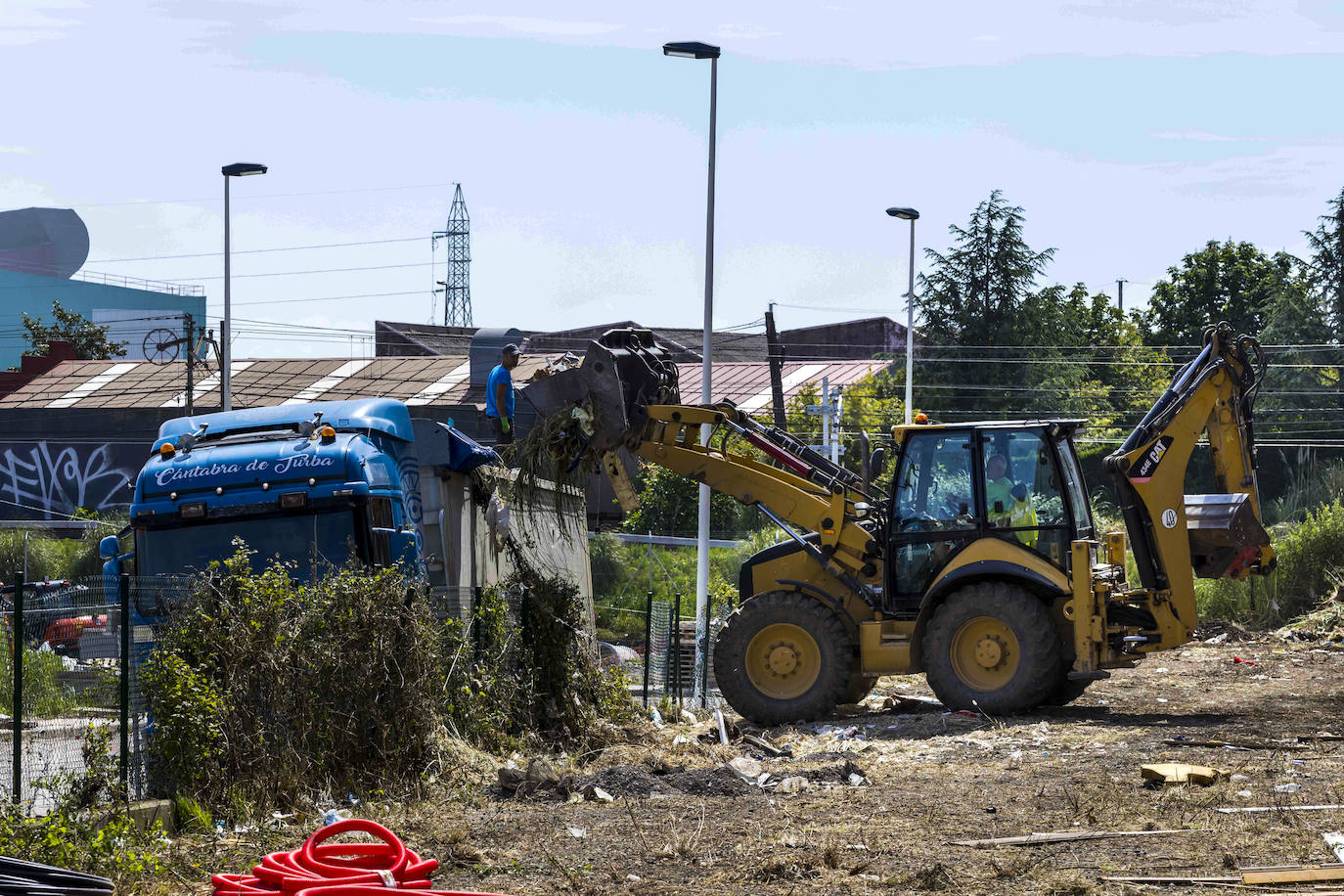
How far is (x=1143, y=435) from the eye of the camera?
51.3 feet

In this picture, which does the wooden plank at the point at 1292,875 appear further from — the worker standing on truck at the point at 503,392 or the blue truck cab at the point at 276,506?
the worker standing on truck at the point at 503,392

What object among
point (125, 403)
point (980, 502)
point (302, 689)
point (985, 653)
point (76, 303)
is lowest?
point (985, 653)

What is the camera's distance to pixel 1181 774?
10508mm

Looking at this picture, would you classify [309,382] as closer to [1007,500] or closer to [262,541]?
[1007,500]

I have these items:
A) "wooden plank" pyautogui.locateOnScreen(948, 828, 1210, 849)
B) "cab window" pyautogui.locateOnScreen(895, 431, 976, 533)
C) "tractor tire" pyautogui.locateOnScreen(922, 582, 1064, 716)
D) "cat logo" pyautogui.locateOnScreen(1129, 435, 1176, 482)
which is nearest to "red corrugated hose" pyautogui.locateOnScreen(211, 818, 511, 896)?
"wooden plank" pyautogui.locateOnScreen(948, 828, 1210, 849)

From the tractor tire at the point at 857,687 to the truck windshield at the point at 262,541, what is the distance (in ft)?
18.7

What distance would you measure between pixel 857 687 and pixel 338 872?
8827 millimetres

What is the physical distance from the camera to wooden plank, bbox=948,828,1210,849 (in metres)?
8.90

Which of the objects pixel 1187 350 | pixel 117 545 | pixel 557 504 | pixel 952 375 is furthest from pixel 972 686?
pixel 1187 350

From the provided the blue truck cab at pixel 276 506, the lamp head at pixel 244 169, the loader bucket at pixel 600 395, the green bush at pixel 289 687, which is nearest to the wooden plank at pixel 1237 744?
the loader bucket at pixel 600 395

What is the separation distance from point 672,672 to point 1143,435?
852cm

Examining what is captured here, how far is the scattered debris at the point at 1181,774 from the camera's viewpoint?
34.1 ft

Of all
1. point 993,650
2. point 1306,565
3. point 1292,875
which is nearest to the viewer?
point 1292,875

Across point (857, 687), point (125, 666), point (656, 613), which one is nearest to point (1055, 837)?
point (125, 666)
